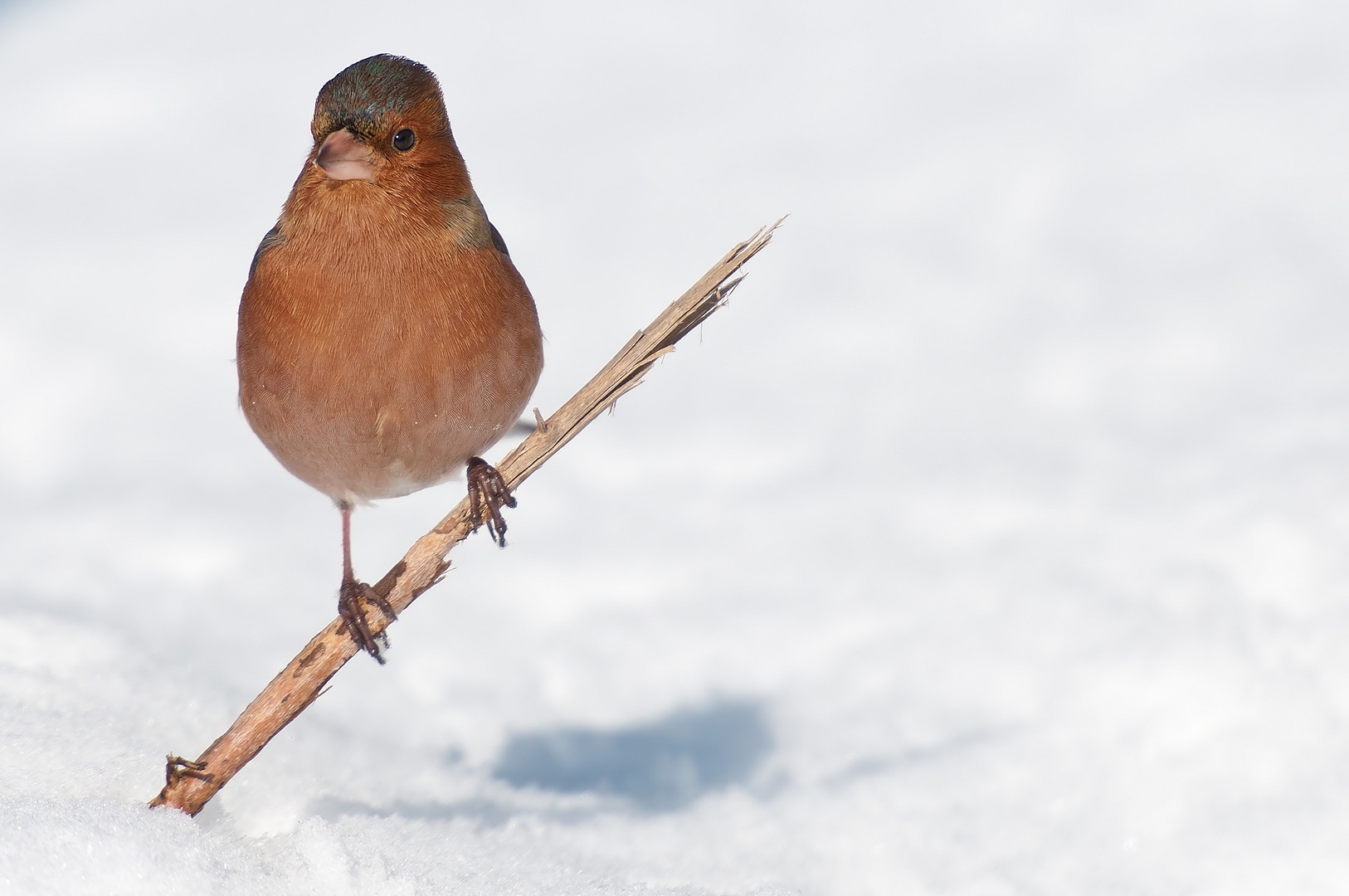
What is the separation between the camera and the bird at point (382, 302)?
2.72 metres

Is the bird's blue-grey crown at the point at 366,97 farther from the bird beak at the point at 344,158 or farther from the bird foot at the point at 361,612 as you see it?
the bird foot at the point at 361,612

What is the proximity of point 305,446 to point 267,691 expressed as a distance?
59 centimetres

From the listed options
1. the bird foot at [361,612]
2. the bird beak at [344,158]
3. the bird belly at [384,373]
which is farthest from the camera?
the bird foot at [361,612]

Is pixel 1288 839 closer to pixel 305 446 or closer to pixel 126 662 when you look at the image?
pixel 305 446

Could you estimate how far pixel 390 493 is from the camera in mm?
3270

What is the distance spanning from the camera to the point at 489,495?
305 cm

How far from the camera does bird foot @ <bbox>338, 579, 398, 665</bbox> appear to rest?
116 inches

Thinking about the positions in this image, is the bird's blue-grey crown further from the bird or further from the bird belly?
the bird belly

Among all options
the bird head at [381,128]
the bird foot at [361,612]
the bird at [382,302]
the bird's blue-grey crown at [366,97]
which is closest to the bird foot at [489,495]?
the bird at [382,302]

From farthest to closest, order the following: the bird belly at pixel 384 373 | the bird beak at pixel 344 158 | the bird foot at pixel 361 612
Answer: the bird foot at pixel 361 612 < the bird belly at pixel 384 373 < the bird beak at pixel 344 158

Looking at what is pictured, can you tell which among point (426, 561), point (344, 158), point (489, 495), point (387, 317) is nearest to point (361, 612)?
point (426, 561)

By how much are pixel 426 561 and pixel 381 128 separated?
1.00 meters

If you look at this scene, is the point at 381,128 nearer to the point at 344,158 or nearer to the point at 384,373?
the point at 344,158

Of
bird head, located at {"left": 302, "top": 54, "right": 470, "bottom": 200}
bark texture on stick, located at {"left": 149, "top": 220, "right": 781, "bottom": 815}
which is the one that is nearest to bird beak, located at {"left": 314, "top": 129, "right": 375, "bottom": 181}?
bird head, located at {"left": 302, "top": 54, "right": 470, "bottom": 200}
